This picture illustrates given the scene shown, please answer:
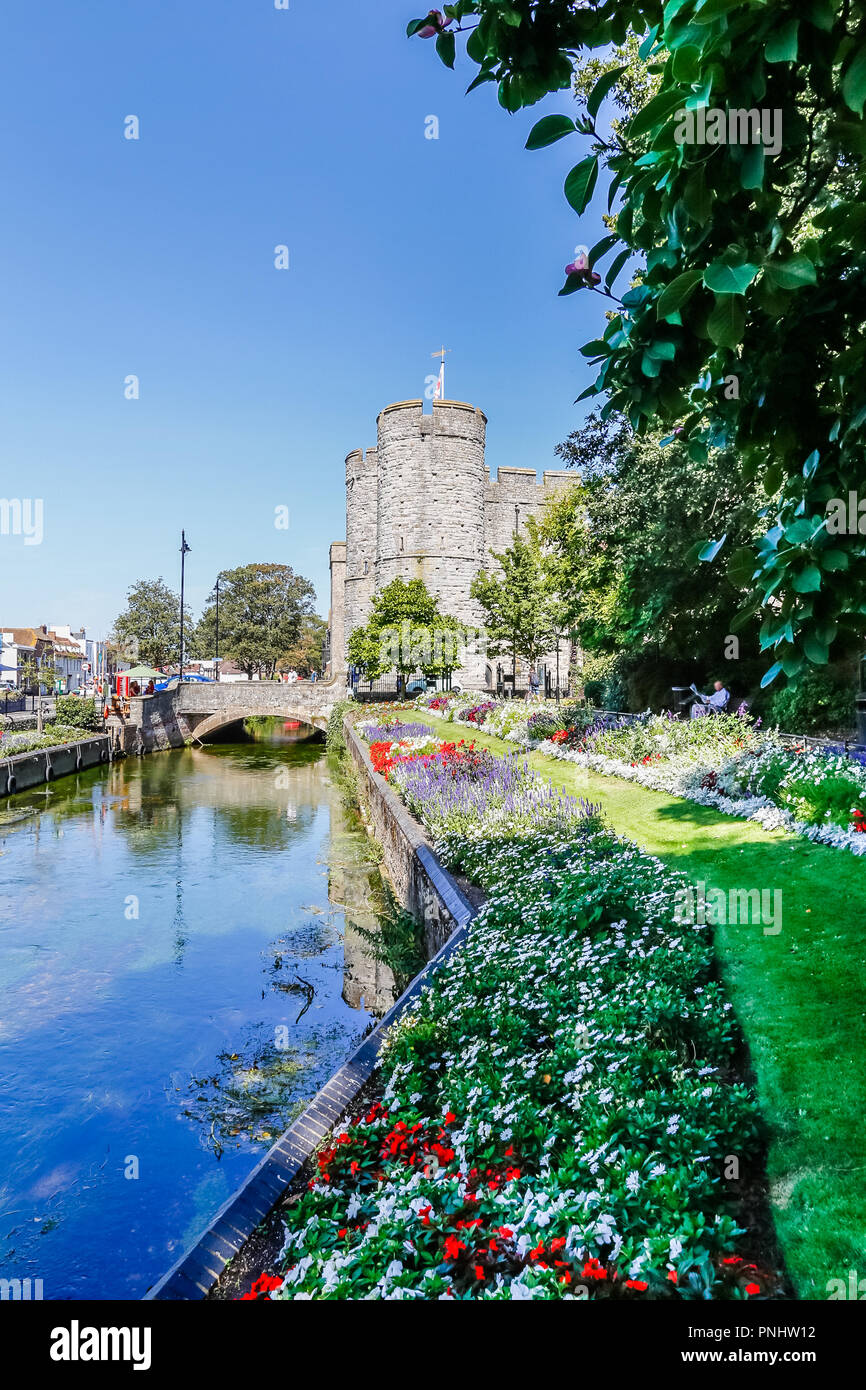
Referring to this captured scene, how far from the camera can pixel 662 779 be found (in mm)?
12320

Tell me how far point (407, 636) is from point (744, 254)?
125 feet

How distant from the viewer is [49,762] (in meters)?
26.9

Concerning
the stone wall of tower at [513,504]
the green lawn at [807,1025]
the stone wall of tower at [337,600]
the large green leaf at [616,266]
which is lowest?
the green lawn at [807,1025]

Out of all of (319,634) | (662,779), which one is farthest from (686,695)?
(319,634)

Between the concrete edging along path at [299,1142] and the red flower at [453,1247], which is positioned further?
the concrete edging along path at [299,1142]

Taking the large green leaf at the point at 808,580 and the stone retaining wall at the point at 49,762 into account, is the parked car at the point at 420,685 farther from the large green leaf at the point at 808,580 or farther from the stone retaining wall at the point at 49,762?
the large green leaf at the point at 808,580

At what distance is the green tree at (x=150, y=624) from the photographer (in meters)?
74.5

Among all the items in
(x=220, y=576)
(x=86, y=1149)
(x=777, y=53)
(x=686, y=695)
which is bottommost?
(x=86, y=1149)

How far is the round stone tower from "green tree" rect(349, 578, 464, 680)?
8.77 ft

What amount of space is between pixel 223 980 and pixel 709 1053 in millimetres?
7117

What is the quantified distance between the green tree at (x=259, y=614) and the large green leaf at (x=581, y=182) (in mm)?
73434

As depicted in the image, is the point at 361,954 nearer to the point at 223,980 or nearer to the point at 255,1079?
the point at 223,980

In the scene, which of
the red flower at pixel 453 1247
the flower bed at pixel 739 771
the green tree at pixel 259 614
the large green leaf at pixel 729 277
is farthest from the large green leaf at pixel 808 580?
the green tree at pixel 259 614

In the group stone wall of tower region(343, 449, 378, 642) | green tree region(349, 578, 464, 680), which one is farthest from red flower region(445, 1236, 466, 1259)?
stone wall of tower region(343, 449, 378, 642)
